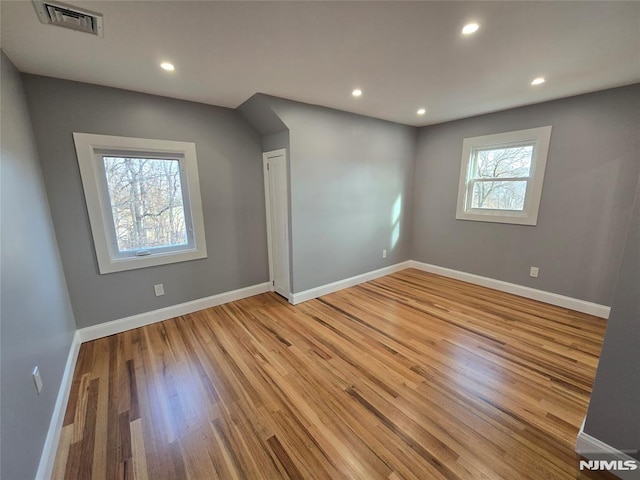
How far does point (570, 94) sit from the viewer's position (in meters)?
2.84

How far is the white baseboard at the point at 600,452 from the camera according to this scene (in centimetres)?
129

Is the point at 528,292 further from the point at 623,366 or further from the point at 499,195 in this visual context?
the point at 623,366

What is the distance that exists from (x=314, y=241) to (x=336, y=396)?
1951 millimetres

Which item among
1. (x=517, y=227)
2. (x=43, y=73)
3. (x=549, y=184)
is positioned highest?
(x=43, y=73)

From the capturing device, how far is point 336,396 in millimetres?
1862

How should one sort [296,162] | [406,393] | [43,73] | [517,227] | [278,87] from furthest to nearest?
[517,227], [296,162], [278,87], [43,73], [406,393]

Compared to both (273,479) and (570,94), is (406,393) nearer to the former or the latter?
A: (273,479)

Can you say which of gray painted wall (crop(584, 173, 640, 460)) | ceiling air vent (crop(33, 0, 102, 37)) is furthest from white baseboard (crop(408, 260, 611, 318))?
ceiling air vent (crop(33, 0, 102, 37))

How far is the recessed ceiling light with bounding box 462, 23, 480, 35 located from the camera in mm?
1576

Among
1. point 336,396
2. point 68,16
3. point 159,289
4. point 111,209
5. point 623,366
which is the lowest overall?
point 336,396

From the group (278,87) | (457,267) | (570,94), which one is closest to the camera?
(278,87)

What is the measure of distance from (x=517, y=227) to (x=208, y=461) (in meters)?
4.18

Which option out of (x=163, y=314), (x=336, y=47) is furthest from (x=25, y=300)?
(x=336, y=47)

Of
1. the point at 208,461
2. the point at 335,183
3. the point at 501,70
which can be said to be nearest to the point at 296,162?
the point at 335,183
